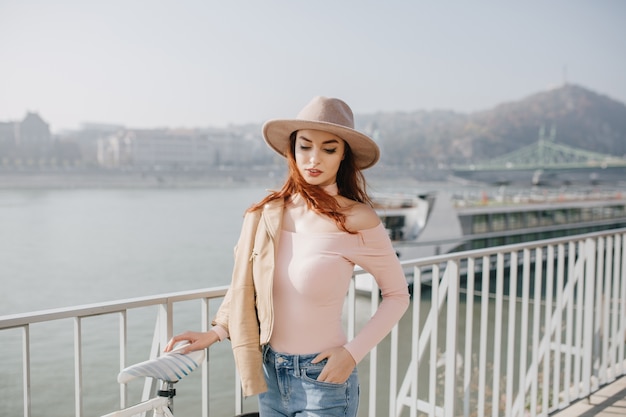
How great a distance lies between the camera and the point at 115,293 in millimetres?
15297

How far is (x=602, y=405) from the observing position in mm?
2242

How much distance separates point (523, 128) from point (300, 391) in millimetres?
55998

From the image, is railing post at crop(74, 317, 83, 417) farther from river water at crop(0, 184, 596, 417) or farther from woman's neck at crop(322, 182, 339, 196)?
river water at crop(0, 184, 596, 417)

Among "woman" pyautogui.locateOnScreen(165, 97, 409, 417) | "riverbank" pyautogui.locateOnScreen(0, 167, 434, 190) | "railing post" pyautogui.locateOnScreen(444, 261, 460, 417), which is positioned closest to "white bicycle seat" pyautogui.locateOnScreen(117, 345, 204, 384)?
"woman" pyautogui.locateOnScreen(165, 97, 409, 417)

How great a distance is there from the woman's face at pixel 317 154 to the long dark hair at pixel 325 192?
2 cm

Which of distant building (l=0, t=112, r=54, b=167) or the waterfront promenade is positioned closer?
the waterfront promenade

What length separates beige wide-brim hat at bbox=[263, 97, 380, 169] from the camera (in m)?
0.98

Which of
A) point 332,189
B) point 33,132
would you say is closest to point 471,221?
point 332,189

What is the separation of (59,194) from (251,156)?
535 inches

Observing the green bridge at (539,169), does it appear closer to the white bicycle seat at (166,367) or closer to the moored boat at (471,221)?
the moored boat at (471,221)

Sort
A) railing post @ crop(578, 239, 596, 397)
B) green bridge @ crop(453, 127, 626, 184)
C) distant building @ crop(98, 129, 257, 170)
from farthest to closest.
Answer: distant building @ crop(98, 129, 257, 170) < green bridge @ crop(453, 127, 626, 184) < railing post @ crop(578, 239, 596, 397)

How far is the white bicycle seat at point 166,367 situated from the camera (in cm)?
90

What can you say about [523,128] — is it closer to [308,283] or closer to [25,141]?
[25,141]

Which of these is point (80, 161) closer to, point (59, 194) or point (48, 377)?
point (59, 194)
